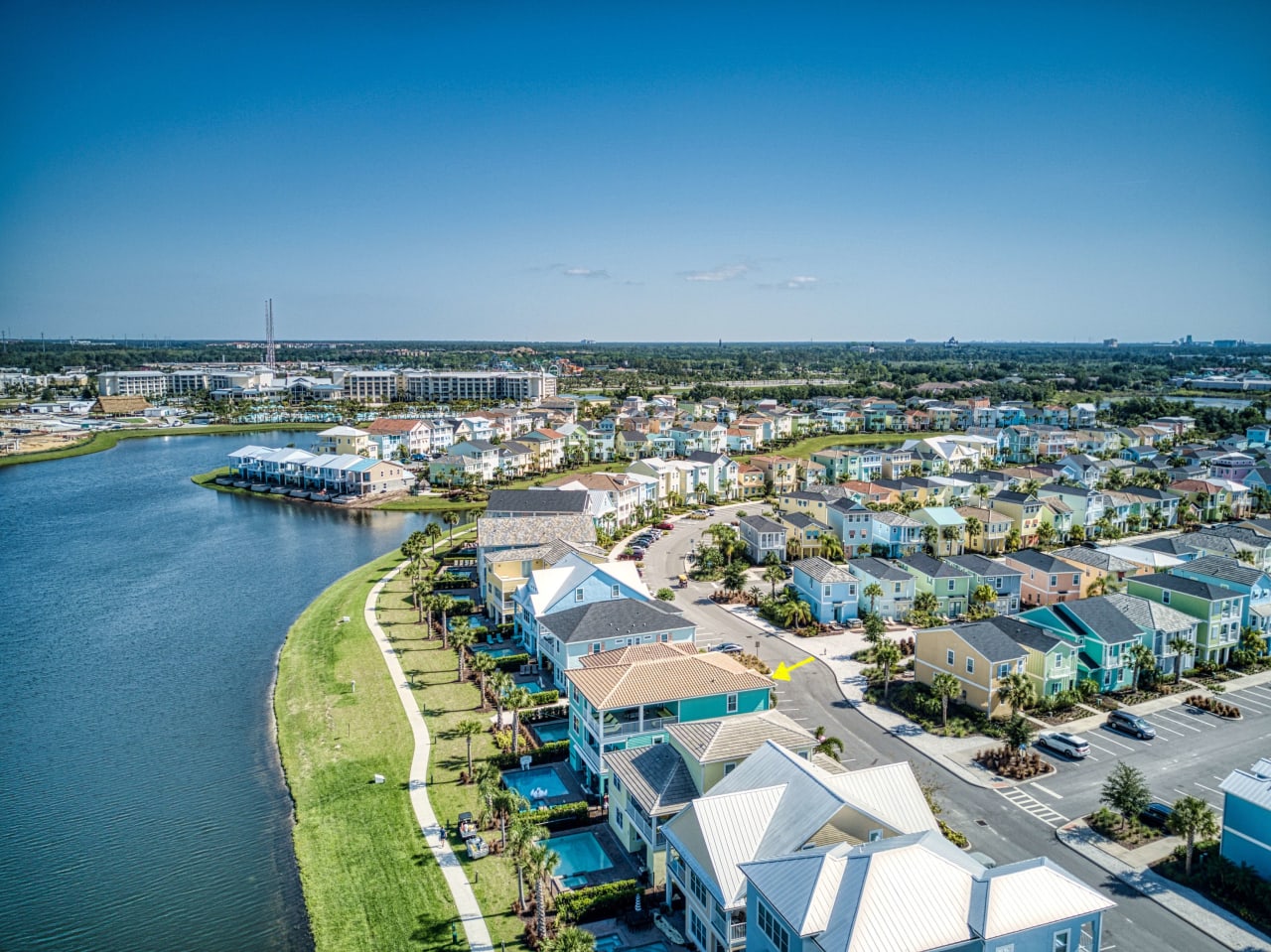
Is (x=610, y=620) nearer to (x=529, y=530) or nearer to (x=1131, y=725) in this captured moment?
(x=529, y=530)

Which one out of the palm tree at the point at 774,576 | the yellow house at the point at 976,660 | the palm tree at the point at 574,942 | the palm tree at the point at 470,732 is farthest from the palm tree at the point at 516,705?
the palm tree at the point at 774,576

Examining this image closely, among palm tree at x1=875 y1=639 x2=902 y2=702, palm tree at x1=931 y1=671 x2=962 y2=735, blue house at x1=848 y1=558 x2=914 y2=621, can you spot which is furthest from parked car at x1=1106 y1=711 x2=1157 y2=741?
blue house at x1=848 y1=558 x2=914 y2=621

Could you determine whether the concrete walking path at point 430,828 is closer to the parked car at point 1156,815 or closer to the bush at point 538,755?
the bush at point 538,755

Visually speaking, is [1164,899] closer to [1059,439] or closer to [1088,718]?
[1088,718]

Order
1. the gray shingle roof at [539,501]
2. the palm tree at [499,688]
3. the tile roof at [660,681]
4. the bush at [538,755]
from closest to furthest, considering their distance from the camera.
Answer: the tile roof at [660,681] < the bush at [538,755] < the palm tree at [499,688] < the gray shingle roof at [539,501]

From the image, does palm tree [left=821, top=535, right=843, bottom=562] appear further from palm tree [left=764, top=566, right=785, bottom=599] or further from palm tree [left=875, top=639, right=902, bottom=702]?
palm tree [left=875, top=639, right=902, bottom=702]

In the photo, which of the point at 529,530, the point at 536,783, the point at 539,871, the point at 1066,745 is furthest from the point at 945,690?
the point at 529,530
